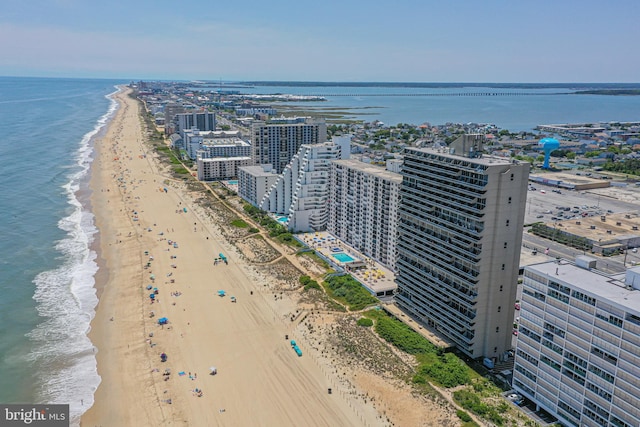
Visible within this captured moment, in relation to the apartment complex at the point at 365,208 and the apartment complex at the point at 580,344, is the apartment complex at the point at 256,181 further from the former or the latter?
the apartment complex at the point at 580,344

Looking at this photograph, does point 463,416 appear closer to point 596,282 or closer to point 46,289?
point 596,282

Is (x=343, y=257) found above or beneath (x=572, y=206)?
beneath

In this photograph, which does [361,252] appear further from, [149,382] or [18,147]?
[18,147]

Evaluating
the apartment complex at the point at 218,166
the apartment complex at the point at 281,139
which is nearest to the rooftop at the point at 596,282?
the apartment complex at the point at 281,139

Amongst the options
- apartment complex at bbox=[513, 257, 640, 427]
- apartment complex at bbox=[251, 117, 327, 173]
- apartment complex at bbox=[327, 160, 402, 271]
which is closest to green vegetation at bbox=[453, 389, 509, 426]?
apartment complex at bbox=[513, 257, 640, 427]

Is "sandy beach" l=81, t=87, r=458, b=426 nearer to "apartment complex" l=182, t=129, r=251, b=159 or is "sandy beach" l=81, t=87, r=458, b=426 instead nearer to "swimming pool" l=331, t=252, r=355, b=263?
"swimming pool" l=331, t=252, r=355, b=263

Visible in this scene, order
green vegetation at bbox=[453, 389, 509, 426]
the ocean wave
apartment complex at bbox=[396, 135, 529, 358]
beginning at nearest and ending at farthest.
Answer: green vegetation at bbox=[453, 389, 509, 426]
apartment complex at bbox=[396, 135, 529, 358]
the ocean wave

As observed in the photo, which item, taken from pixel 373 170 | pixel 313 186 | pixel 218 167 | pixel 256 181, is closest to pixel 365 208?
pixel 373 170
